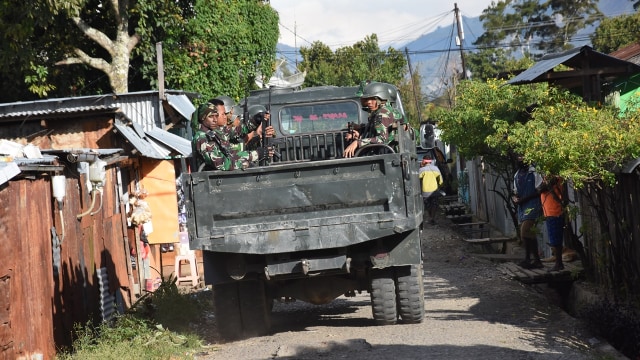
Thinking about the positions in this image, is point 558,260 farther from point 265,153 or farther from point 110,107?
point 110,107

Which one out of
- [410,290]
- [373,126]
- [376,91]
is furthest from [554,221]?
[373,126]

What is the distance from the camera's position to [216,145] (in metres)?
9.57

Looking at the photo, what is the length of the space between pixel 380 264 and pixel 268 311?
164 cm

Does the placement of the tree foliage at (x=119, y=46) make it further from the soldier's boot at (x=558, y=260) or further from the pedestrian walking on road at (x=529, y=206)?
the soldier's boot at (x=558, y=260)

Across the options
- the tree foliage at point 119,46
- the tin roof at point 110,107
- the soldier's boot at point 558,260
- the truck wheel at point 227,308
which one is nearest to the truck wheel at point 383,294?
the truck wheel at point 227,308

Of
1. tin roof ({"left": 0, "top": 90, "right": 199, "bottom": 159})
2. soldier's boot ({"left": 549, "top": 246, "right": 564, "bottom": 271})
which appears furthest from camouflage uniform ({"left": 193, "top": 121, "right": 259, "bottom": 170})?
tin roof ({"left": 0, "top": 90, "right": 199, "bottom": 159})

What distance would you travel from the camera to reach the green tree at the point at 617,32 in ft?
139

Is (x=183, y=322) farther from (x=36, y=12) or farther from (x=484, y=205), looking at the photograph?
(x=484, y=205)

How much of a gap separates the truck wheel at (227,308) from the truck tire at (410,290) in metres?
1.86

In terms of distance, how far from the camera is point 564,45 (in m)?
56.2

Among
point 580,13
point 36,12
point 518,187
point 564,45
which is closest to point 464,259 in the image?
point 518,187

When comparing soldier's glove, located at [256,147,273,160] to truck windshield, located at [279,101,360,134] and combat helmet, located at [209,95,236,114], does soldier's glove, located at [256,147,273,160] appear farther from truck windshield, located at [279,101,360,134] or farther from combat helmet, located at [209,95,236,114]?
truck windshield, located at [279,101,360,134]

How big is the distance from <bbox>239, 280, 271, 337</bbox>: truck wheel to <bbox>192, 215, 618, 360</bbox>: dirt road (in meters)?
0.22

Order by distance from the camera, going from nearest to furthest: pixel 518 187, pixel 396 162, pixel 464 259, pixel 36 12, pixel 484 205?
pixel 396 162, pixel 518 187, pixel 464 259, pixel 36 12, pixel 484 205
